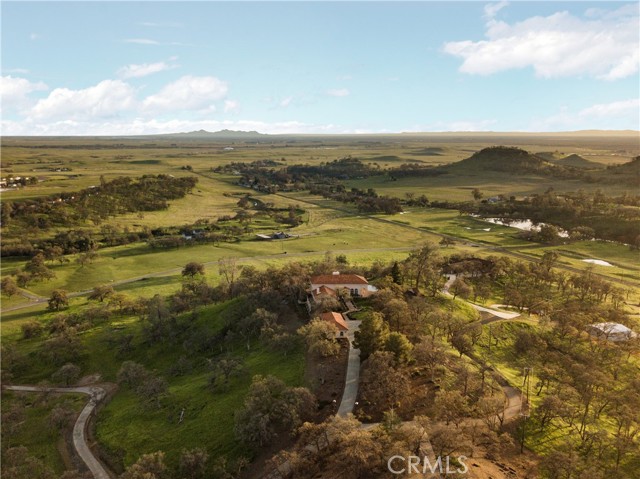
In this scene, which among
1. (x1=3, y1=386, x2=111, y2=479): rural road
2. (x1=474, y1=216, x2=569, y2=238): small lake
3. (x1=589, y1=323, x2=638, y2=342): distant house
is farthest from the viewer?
(x1=474, y1=216, x2=569, y2=238): small lake

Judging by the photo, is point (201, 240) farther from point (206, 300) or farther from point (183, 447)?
point (183, 447)

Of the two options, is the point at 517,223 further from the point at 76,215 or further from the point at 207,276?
the point at 76,215

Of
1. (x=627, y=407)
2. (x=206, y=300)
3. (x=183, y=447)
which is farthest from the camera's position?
(x=206, y=300)

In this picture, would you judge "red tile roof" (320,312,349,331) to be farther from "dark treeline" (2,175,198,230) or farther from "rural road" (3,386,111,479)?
"dark treeline" (2,175,198,230)

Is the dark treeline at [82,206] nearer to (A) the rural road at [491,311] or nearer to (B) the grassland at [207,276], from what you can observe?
(B) the grassland at [207,276]

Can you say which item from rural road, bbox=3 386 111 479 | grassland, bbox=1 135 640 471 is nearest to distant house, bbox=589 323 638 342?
grassland, bbox=1 135 640 471

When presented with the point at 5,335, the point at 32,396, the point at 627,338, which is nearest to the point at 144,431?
the point at 32,396

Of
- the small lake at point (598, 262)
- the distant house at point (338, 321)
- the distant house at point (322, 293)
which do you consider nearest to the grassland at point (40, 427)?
the distant house at point (338, 321)
